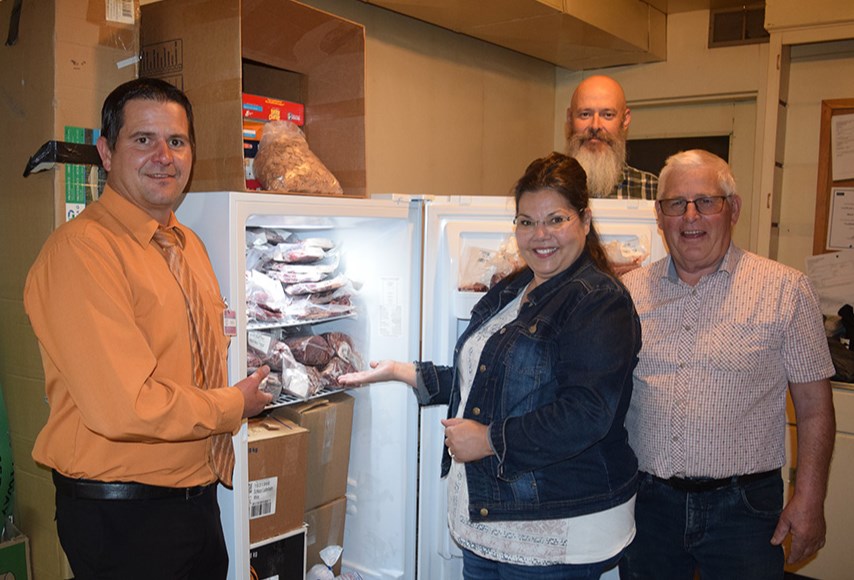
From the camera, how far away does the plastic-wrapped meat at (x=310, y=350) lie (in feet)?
6.98

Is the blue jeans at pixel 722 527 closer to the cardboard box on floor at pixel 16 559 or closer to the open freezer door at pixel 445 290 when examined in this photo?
the open freezer door at pixel 445 290

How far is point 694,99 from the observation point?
4281 millimetres

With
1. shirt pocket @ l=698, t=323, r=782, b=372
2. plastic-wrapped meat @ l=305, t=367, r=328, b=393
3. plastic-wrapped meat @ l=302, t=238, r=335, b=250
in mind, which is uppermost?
plastic-wrapped meat @ l=302, t=238, r=335, b=250

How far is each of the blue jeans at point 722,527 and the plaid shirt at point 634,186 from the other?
136 centimetres

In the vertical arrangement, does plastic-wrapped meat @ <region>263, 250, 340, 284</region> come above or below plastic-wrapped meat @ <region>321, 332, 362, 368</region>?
above

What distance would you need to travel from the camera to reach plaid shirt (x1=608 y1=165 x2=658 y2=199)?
2738 millimetres

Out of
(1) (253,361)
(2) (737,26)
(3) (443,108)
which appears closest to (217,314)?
(1) (253,361)

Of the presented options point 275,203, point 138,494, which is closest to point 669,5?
point 275,203

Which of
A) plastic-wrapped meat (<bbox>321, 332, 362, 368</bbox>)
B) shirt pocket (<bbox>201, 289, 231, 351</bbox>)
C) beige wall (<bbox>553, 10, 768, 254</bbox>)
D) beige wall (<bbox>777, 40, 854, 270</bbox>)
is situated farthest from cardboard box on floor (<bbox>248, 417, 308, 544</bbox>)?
beige wall (<bbox>553, 10, 768, 254</bbox>)

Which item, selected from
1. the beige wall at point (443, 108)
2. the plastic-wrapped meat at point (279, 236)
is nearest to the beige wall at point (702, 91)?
the beige wall at point (443, 108)

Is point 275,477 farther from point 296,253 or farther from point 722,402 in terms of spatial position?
point 722,402

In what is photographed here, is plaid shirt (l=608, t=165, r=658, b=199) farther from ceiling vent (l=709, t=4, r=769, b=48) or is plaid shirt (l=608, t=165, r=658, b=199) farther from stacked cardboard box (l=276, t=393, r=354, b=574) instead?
ceiling vent (l=709, t=4, r=769, b=48)

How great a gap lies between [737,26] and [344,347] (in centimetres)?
326

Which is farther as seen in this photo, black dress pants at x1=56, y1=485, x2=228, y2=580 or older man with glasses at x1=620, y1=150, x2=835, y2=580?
older man with glasses at x1=620, y1=150, x2=835, y2=580
